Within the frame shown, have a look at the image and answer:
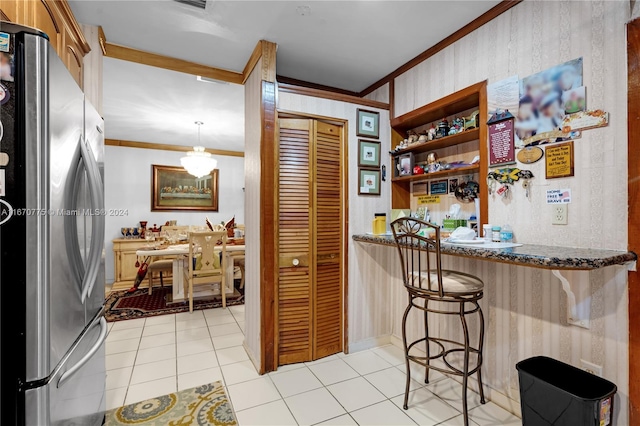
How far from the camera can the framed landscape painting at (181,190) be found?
18.4 ft

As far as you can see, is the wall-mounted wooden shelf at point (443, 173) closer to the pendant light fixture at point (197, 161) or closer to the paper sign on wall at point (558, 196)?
the paper sign on wall at point (558, 196)

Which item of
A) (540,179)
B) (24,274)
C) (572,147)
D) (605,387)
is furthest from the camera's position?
(540,179)

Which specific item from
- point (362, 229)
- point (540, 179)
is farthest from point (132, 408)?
point (540, 179)

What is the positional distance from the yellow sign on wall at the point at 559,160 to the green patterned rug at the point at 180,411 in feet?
7.75

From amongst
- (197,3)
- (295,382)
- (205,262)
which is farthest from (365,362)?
(197,3)

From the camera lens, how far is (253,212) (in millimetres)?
2533

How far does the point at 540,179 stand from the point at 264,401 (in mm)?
2228

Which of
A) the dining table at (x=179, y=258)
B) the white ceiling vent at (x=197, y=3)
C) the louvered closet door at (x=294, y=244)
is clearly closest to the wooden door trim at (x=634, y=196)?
the louvered closet door at (x=294, y=244)

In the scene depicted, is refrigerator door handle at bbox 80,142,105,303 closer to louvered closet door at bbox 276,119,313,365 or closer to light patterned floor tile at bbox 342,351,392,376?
louvered closet door at bbox 276,119,313,365

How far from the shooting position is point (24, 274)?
3.16 feet

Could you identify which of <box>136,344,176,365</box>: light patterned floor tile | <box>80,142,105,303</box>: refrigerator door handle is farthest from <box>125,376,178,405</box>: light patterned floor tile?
<box>80,142,105,303</box>: refrigerator door handle

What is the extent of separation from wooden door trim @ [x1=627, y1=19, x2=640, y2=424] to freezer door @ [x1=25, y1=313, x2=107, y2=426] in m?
2.41

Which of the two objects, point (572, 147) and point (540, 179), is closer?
point (572, 147)

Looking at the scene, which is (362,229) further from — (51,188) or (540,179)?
(51,188)
